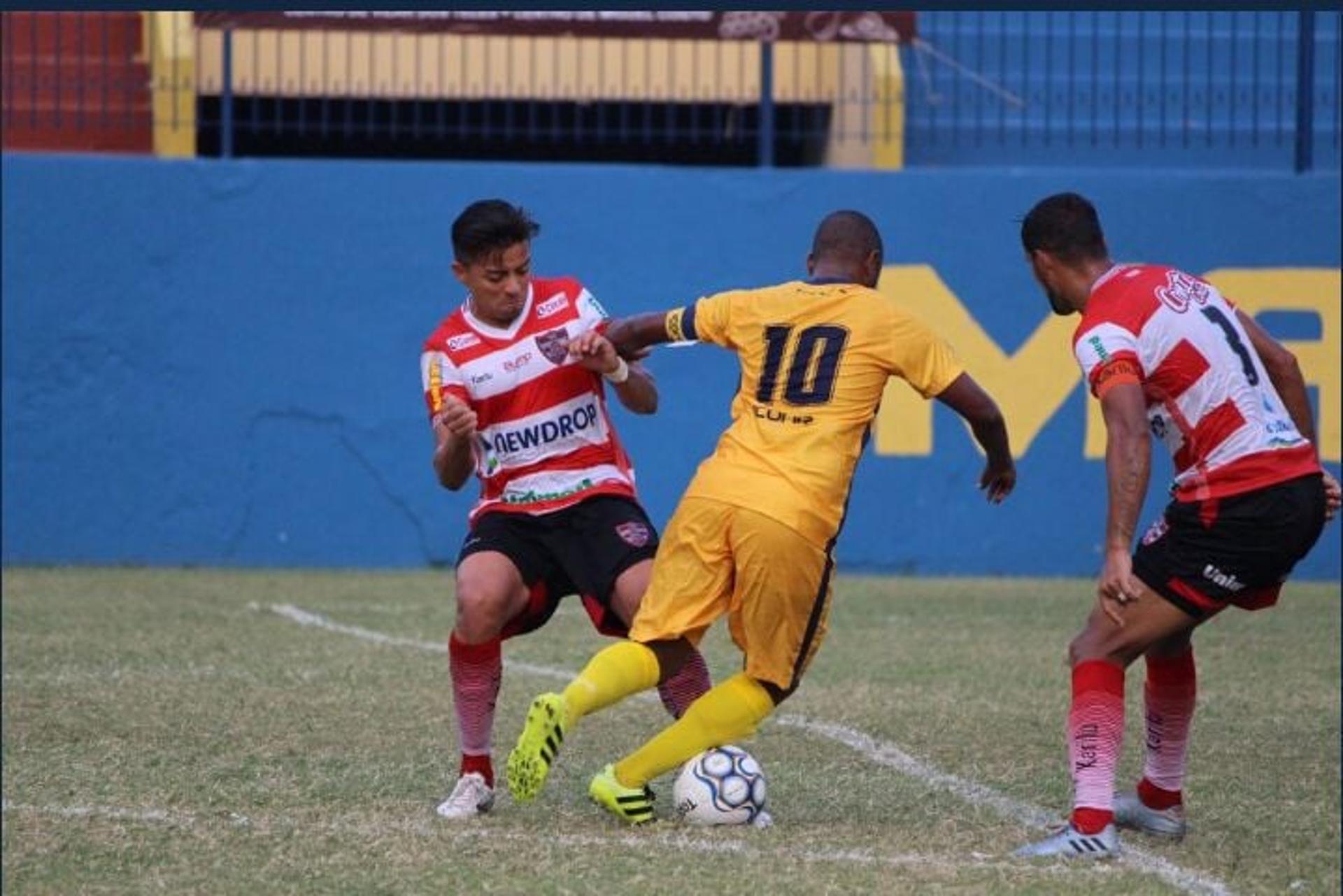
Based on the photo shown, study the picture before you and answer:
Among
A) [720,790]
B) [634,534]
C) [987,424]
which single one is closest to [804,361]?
[987,424]

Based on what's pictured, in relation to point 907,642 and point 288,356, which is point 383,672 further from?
point 288,356

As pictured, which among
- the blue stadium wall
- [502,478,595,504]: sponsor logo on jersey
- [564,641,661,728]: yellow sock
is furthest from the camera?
the blue stadium wall

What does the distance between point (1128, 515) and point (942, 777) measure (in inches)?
69.1

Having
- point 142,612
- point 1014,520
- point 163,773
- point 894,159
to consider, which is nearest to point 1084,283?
point 163,773

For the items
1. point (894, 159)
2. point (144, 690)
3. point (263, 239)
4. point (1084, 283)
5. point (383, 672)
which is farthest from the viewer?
point (894, 159)

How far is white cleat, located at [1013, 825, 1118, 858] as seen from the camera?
6102 millimetres

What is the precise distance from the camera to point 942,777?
293 inches

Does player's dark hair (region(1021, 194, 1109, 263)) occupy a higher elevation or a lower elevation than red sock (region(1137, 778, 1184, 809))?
higher

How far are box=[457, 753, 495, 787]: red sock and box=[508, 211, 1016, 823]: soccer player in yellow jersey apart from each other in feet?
1.35

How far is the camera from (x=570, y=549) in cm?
687

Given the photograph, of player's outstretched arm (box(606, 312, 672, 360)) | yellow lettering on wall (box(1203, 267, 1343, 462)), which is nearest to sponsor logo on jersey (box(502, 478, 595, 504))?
player's outstretched arm (box(606, 312, 672, 360))

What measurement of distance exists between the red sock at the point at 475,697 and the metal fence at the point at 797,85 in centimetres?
839

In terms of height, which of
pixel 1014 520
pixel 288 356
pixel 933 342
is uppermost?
pixel 933 342

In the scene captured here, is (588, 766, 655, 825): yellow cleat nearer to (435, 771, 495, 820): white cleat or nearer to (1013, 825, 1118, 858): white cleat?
(435, 771, 495, 820): white cleat
